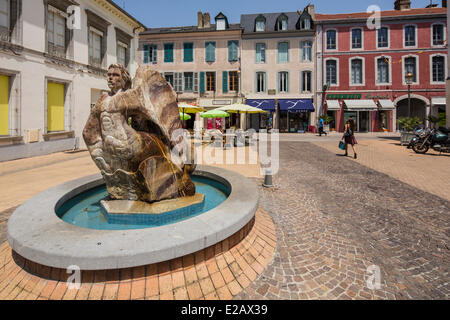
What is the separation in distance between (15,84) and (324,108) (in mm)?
24394

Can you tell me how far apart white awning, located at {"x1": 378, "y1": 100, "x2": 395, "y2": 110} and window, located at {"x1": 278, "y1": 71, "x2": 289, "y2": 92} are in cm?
951

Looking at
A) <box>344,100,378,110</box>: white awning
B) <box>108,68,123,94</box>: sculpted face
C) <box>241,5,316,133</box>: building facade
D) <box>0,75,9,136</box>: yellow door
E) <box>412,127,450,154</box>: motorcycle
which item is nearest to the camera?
<box>108,68,123,94</box>: sculpted face

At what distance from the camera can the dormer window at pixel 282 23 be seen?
2512cm

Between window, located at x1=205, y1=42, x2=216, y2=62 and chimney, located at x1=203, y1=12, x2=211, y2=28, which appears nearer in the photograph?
window, located at x1=205, y1=42, x2=216, y2=62

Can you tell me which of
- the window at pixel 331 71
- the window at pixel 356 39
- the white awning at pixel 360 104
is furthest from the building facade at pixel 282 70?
the window at pixel 356 39

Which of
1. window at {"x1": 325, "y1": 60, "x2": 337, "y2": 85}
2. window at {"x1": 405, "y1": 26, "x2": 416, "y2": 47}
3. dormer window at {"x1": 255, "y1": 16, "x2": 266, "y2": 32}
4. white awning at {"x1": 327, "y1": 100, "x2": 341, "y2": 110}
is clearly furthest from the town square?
window at {"x1": 405, "y1": 26, "x2": 416, "y2": 47}

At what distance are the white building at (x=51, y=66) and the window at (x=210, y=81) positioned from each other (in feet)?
36.4

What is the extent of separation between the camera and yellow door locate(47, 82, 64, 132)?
11.3m

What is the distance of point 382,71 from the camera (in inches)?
939

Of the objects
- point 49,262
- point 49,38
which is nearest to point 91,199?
point 49,262

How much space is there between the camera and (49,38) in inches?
436

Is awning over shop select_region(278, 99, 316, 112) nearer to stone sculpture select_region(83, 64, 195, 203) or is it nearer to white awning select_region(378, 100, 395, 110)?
white awning select_region(378, 100, 395, 110)

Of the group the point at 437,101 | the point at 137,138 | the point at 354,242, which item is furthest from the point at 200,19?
the point at 354,242
